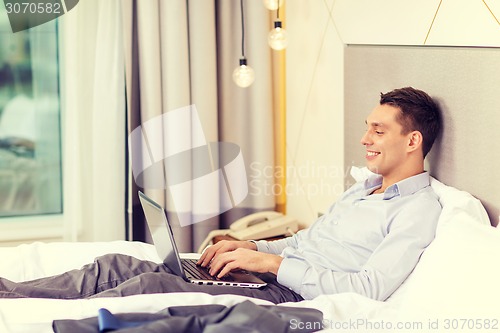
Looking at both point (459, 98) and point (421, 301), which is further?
point (459, 98)

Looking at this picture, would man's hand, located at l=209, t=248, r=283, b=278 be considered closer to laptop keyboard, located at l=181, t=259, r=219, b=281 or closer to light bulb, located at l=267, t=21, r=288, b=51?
laptop keyboard, located at l=181, t=259, r=219, b=281

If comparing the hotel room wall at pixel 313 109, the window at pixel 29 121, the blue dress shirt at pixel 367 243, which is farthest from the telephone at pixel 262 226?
the window at pixel 29 121

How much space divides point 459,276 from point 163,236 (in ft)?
2.96

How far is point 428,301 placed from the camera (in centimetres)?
188

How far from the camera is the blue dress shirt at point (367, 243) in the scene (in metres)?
2.09

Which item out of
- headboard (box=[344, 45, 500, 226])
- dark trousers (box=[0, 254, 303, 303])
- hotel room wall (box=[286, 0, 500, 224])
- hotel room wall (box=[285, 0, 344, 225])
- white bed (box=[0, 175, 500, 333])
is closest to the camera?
white bed (box=[0, 175, 500, 333])

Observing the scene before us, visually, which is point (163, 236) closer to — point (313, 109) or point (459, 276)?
point (459, 276)

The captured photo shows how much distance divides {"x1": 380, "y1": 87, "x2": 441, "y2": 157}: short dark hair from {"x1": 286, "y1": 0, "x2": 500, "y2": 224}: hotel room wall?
20cm

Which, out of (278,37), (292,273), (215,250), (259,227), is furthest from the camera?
(259,227)

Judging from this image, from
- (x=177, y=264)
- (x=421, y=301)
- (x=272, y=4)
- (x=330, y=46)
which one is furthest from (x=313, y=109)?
(x=421, y=301)

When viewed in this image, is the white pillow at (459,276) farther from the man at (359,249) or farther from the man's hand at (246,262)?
the man's hand at (246,262)

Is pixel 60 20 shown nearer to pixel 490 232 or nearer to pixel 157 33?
pixel 157 33

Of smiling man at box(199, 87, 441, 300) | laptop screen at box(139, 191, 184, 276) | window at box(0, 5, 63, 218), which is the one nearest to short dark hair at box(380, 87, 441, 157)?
smiling man at box(199, 87, 441, 300)

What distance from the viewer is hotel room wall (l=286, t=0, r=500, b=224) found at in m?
2.35
